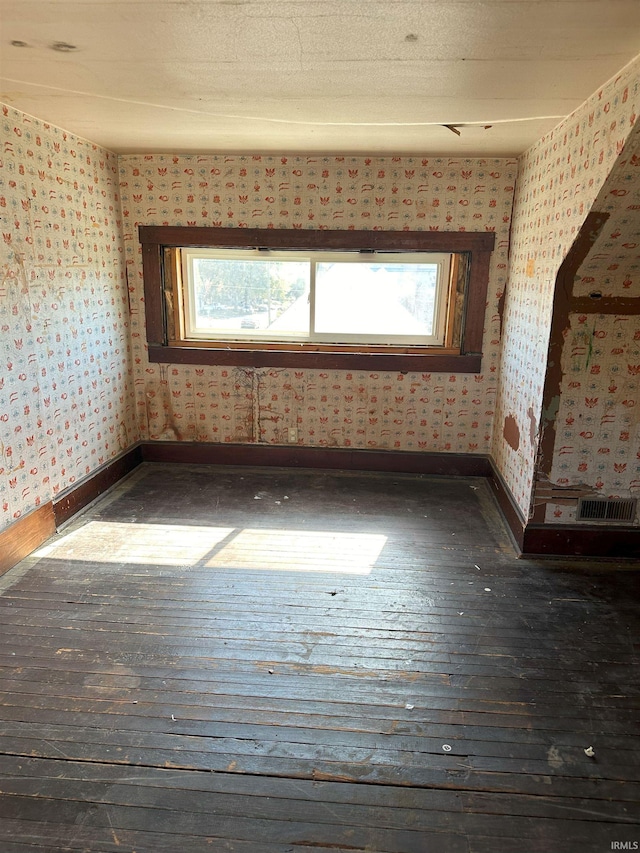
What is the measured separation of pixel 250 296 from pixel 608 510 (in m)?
3.09

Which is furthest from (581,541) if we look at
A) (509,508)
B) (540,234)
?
(540,234)

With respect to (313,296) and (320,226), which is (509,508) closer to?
(313,296)

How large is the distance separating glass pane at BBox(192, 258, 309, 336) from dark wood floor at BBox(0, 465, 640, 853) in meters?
1.84

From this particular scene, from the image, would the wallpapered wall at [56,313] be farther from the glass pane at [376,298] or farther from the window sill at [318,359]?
the glass pane at [376,298]

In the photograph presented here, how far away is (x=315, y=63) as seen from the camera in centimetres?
217

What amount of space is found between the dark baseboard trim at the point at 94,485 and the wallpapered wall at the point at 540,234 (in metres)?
2.96

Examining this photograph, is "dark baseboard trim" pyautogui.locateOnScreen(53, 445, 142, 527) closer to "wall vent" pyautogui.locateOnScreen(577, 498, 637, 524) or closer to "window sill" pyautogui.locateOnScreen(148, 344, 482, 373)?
"window sill" pyautogui.locateOnScreen(148, 344, 482, 373)

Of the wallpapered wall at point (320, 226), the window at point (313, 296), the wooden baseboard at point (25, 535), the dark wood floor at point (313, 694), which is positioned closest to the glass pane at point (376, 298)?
the window at point (313, 296)

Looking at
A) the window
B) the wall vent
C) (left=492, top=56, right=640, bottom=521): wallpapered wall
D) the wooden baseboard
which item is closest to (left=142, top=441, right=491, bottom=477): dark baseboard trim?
(left=492, top=56, right=640, bottom=521): wallpapered wall

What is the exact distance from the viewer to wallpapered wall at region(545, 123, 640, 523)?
2.91 meters

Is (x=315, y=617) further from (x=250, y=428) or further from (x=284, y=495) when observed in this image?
(x=250, y=428)

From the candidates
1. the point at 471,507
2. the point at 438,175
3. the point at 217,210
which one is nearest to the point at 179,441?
the point at 217,210

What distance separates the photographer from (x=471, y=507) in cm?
399

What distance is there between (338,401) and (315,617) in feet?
7.25
